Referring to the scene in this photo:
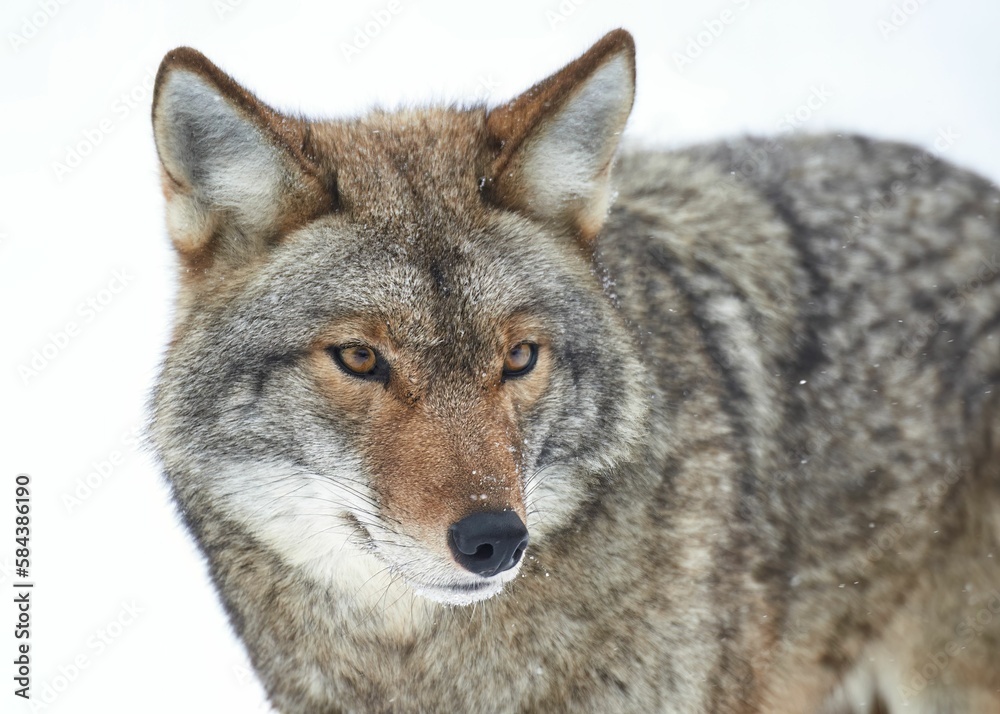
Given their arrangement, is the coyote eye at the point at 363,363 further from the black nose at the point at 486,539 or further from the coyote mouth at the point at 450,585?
the black nose at the point at 486,539

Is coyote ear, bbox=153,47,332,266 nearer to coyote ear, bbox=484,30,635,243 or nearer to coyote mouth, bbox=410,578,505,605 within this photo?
coyote ear, bbox=484,30,635,243

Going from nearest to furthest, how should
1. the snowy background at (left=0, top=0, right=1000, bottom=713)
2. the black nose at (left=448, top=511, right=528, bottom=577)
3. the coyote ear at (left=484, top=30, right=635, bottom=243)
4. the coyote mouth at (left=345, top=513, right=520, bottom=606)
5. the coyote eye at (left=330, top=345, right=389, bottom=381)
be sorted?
the black nose at (left=448, top=511, right=528, bottom=577), the coyote mouth at (left=345, top=513, right=520, bottom=606), the coyote eye at (left=330, top=345, right=389, bottom=381), the coyote ear at (left=484, top=30, right=635, bottom=243), the snowy background at (left=0, top=0, right=1000, bottom=713)

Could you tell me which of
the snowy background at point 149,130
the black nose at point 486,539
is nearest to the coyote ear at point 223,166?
the black nose at point 486,539

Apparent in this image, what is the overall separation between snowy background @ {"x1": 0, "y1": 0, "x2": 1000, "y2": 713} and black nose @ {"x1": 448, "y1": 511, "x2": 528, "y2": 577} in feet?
9.03

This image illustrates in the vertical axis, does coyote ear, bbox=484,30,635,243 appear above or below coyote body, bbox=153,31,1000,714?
above

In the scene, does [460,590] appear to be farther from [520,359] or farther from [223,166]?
[223,166]

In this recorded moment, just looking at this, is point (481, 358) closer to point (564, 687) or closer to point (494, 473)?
point (494, 473)

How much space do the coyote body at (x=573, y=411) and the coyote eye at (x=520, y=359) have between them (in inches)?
0.5

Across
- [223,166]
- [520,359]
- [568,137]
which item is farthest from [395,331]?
[568,137]

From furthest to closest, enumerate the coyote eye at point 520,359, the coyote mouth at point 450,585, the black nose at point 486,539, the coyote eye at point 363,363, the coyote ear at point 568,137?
the coyote ear at point 568,137, the coyote eye at point 520,359, the coyote eye at point 363,363, the coyote mouth at point 450,585, the black nose at point 486,539

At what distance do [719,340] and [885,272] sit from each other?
0.81m

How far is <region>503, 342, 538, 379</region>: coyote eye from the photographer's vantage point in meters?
2.91

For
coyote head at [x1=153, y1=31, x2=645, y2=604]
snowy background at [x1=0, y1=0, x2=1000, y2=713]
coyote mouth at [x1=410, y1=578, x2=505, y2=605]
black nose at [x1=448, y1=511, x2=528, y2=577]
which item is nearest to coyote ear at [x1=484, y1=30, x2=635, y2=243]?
coyote head at [x1=153, y1=31, x2=645, y2=604]

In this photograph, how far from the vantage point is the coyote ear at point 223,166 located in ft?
9.20
